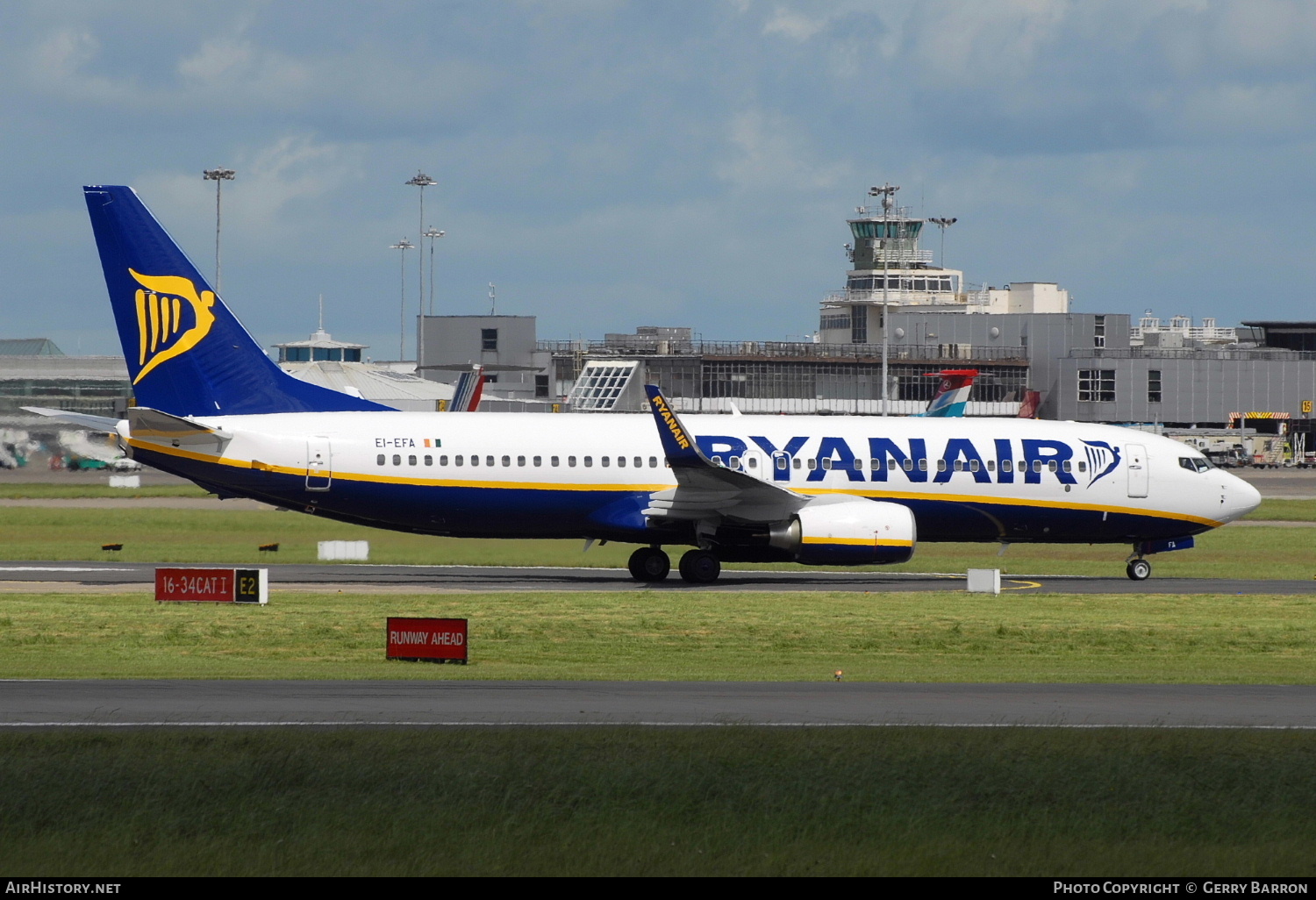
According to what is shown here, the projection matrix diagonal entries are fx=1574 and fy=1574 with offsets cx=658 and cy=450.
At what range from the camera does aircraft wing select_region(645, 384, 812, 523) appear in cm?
3666

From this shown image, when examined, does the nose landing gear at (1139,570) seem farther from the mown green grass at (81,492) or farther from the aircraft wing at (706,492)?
the mown green grass at (81,492)

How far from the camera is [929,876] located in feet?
38.8

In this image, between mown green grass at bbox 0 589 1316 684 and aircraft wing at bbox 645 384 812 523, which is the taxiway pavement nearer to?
mown green grass at bbox 0 589 1316 684

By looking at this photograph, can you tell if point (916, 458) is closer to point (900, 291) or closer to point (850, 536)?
point (850, 536)

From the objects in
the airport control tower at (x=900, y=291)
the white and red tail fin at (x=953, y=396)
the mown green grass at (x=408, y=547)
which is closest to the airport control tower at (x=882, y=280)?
the airport control tower at (x=900, y=291)

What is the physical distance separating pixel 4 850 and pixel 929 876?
708cm

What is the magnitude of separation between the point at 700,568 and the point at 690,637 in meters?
10.4

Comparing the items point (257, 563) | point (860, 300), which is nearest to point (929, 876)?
point (257, 563)

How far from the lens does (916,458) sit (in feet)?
129

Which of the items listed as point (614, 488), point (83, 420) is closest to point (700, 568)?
point (614, 488)

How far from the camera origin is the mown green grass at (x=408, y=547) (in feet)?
137

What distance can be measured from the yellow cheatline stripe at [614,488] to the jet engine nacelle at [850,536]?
209 centimetres

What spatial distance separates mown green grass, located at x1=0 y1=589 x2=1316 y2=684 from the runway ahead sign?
50 centimetres

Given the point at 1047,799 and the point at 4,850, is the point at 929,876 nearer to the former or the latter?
the point at 1047,799
